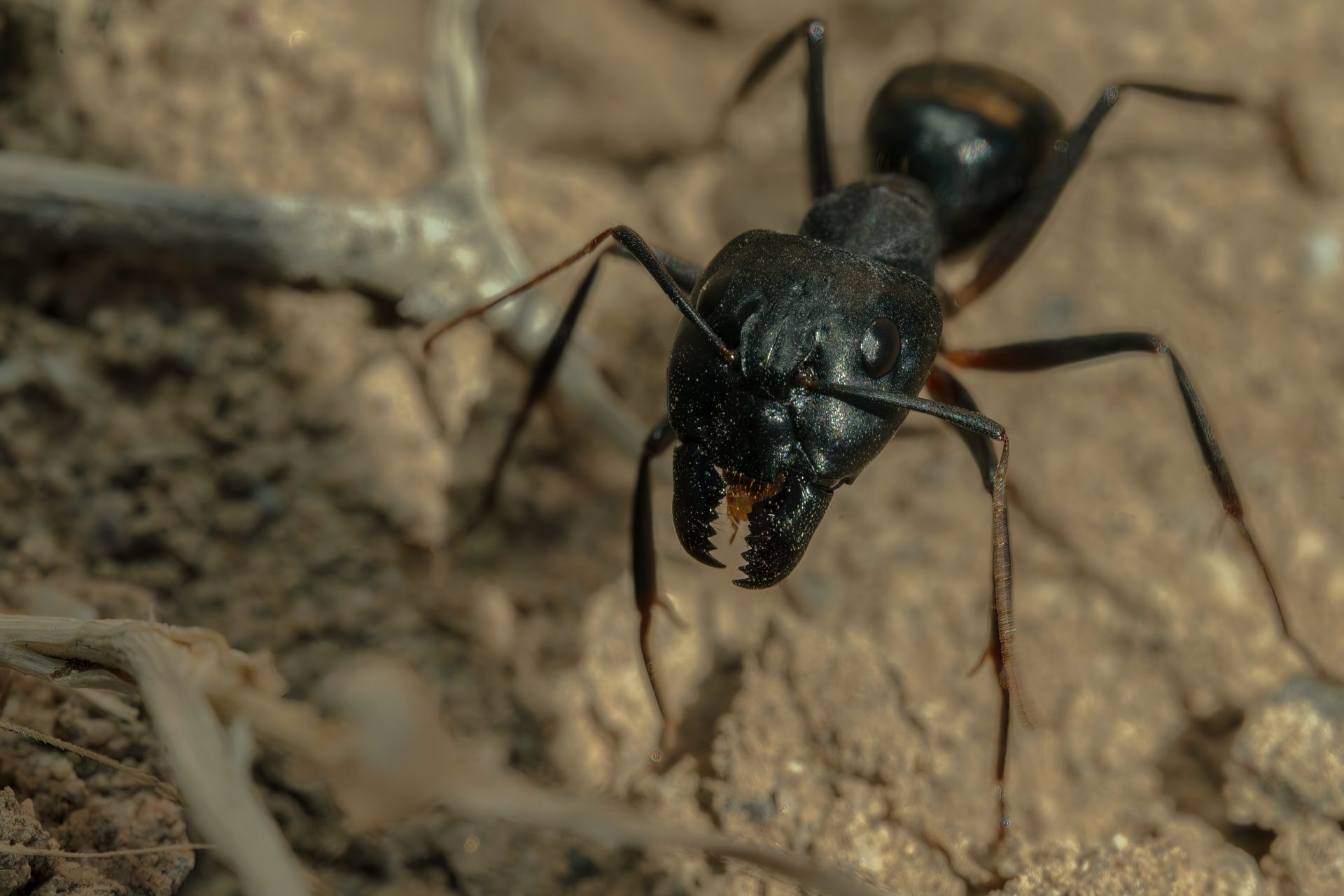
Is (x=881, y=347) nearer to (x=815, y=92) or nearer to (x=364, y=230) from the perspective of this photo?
(x=815, y=92)

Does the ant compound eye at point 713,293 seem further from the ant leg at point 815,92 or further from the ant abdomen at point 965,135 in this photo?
the ant abdomen at point 965,135

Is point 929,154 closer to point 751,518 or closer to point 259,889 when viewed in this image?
point 751,518

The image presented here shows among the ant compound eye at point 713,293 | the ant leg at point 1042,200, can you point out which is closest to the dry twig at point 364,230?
the ant compound eye at point 713,293

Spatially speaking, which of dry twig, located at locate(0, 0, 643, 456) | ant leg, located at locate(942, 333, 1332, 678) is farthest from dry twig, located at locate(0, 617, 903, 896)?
ant leg, located at locate(942, 333, 1332, 678)

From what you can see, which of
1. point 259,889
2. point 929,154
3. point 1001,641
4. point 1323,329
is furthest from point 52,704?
point 1323,329

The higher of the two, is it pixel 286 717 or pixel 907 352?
pixel 907 352
